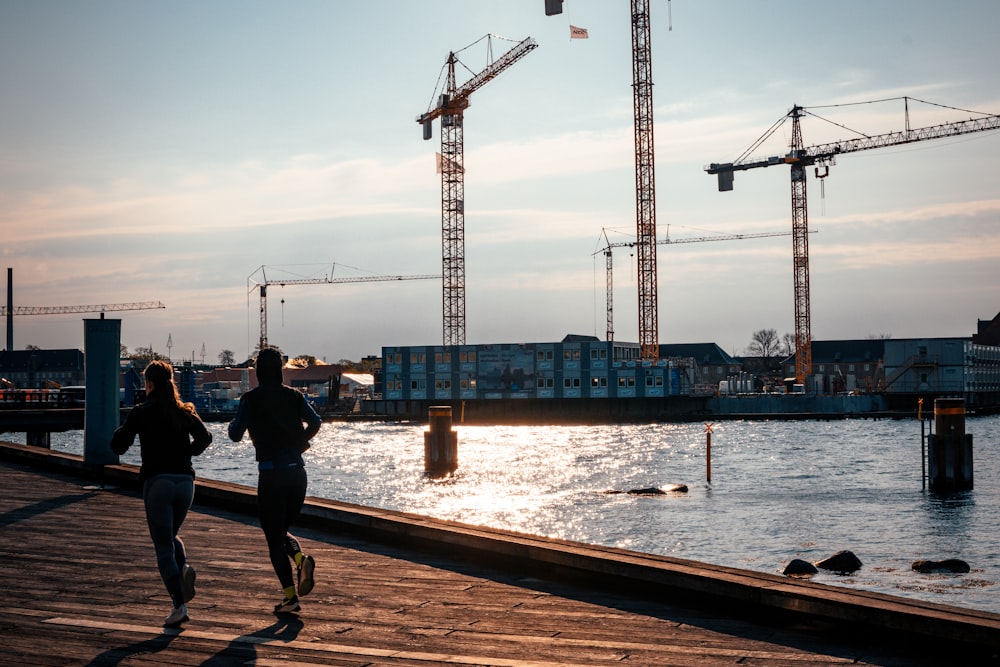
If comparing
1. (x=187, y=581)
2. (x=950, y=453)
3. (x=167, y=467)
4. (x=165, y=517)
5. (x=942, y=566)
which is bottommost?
(x=942, y=566)

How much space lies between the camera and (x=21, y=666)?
6656 millimetres

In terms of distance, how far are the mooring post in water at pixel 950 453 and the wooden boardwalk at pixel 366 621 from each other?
32.5m

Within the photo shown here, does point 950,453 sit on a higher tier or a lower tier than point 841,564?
higher

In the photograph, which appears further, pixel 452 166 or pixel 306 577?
pixel 452 166

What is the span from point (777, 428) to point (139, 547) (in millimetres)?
95360

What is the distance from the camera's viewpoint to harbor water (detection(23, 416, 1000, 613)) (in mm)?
24484

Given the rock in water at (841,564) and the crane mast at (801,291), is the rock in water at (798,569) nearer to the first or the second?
the rock in water at (841,564)

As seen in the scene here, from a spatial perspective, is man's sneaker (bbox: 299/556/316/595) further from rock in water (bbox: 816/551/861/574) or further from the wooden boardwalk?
rock in water (bbox: 816/551/861/574)

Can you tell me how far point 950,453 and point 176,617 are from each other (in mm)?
36670

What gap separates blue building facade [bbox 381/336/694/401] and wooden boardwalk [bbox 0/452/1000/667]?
4652 inches

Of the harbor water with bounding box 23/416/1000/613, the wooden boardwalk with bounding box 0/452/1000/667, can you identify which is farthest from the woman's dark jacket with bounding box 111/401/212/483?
the harbor water with bounding box 23/416/1000/613

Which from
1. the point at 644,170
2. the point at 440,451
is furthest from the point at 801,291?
the point at 440,451

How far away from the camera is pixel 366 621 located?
26.7ft

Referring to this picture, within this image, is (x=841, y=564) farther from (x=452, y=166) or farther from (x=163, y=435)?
(x=452, y=166)
